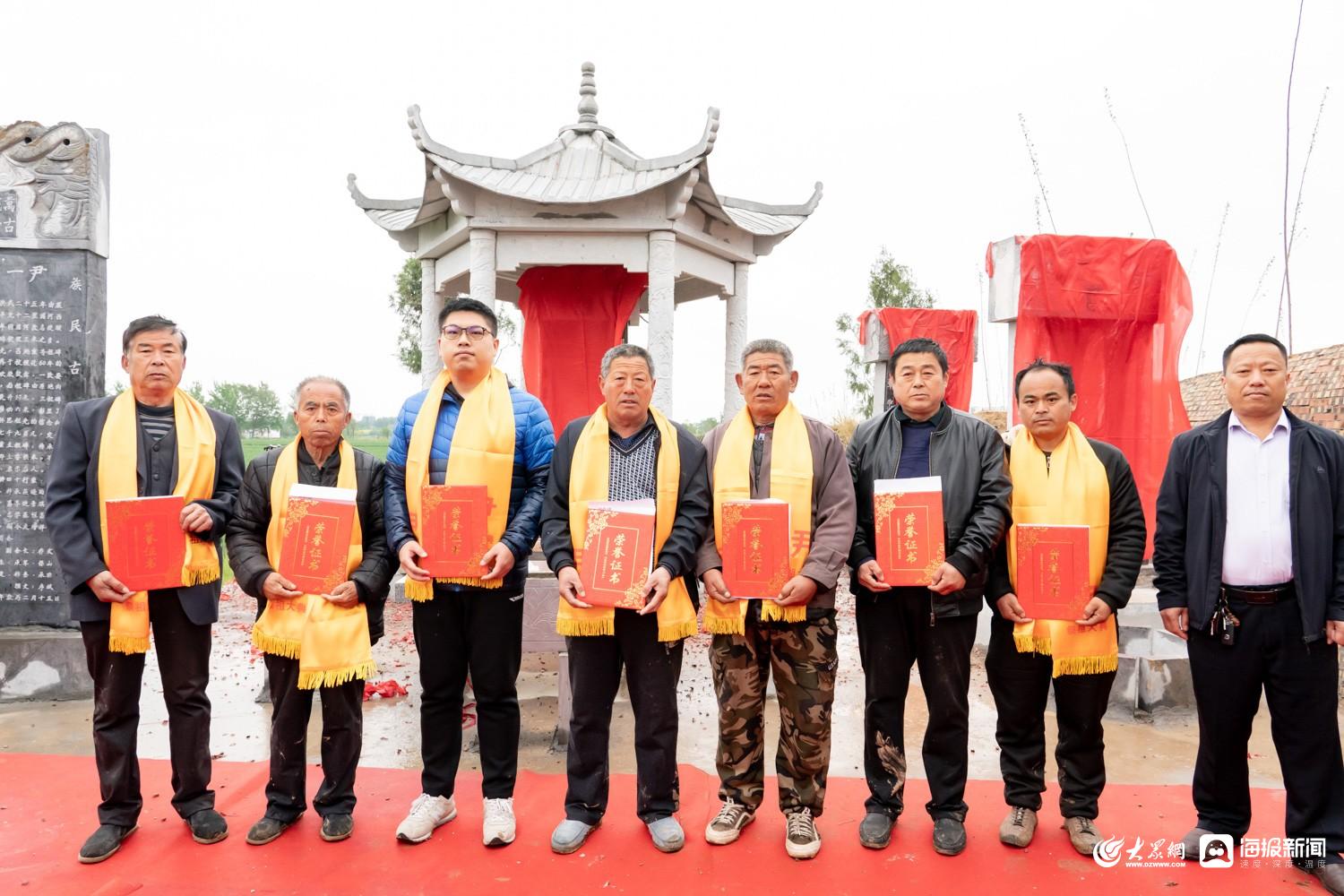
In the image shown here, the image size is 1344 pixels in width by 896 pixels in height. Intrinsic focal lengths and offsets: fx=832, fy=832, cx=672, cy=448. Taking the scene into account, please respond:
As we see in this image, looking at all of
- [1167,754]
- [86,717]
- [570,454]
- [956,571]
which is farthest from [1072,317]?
[86,717]

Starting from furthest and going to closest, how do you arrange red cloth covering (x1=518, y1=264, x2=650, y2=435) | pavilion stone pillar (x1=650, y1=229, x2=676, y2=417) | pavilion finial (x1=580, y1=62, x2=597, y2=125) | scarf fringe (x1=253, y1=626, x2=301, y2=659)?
red cloth covering (x1=518, y1=264, x2=650, y2=435) → pavilion finial (x1=580, y1=62, x2=597, y2=125) → pavilion stone pillar (x1=650, y1=229, x2=676, y2=417) → scarf fringe (x1=253, y1=626, x2=301, y2=659)

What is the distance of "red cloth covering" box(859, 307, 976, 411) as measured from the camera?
29.9 ft

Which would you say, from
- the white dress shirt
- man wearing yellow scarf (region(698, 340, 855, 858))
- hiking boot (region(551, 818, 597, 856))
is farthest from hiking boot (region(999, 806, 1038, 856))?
hiking boot (region(551, 818, 597, 856))

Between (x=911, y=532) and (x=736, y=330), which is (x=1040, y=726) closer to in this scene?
(x=911, y=532)

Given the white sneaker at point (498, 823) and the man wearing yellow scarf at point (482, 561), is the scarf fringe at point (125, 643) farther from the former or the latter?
the white sneaker at point (498, 823)

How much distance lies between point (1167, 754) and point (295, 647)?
4.10 m

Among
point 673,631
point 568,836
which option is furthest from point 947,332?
point 568,836

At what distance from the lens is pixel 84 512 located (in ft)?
9.34

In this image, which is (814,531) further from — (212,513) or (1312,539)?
(212,513)

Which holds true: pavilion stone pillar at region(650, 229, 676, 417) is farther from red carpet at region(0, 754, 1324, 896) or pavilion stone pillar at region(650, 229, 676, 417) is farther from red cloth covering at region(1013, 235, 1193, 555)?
red carpet at region(0, 754, 1324, 896)

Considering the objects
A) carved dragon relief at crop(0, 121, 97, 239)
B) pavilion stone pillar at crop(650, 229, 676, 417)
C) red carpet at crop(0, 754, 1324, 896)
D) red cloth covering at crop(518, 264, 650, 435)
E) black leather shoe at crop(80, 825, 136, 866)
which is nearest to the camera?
red carpet at crop(0, 754, 1324, 896)

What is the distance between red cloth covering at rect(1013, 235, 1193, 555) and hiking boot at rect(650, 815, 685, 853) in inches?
142

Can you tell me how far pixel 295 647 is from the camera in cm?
283

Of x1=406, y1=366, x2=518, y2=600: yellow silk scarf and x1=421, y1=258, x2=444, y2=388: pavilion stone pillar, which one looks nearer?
x1=406, y1=366, x2=518, y2=600: yellow silk scarf
